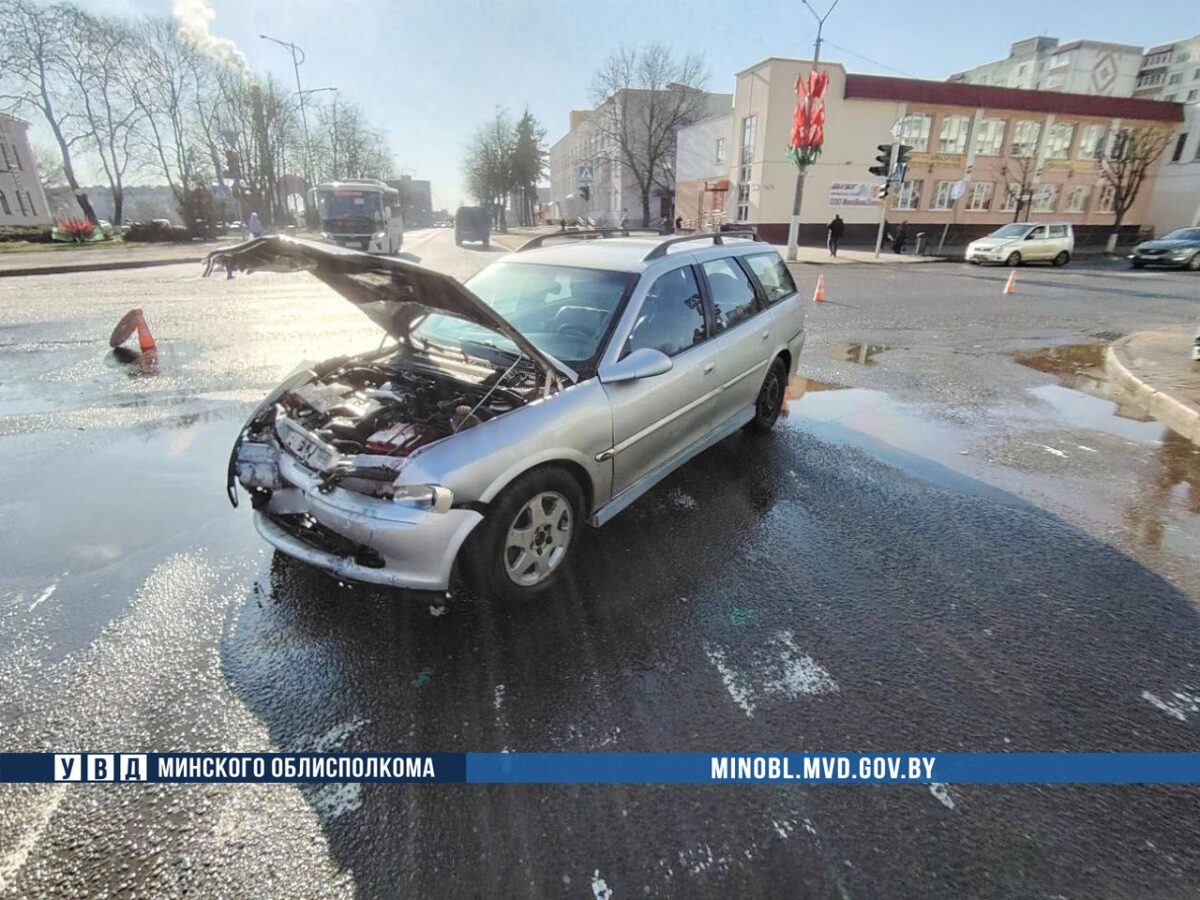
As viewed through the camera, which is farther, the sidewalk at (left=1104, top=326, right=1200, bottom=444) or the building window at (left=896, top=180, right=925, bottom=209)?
the building window at (left=896, top=180, right=925, bottom=209)

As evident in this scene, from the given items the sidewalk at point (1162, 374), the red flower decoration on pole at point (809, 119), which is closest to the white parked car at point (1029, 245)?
the red flower decoration on pole at point (809, 119)

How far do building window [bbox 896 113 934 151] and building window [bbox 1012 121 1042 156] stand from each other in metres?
6.81

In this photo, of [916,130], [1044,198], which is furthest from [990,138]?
[1044,198]

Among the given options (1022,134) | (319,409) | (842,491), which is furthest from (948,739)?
(1022,134)

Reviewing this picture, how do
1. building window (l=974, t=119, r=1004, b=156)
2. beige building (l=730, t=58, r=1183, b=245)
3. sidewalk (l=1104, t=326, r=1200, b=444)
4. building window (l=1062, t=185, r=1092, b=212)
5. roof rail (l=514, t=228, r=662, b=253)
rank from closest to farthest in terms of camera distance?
roof rail (l=514, t=228, r=662, b=253) < sidewalk (l=1104, t=326, r=1200, b=444) < beige building (l=730, t=58, r=1183, b=245) < building window (l=974, t=119, r=1004, b=156) < building window (l=1062, t=185, r=1092, b=212)

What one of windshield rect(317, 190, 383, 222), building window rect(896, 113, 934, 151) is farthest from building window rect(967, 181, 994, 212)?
windshield rect(317, 190, 383, 222)

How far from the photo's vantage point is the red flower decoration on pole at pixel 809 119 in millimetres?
22547

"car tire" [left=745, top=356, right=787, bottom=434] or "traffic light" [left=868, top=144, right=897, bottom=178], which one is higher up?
"traffic light" [left=868, top=144, right=897, bottom=178]

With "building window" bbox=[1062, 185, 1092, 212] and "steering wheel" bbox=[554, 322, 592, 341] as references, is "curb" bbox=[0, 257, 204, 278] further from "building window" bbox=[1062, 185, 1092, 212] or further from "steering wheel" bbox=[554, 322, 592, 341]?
"building window" bbox=[1062, 185, 1092, 212]

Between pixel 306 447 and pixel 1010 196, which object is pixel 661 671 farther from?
pixel 1010 196

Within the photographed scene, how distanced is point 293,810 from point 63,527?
296 cm

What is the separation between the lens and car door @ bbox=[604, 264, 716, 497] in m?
3.41

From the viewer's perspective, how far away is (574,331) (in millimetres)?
3631

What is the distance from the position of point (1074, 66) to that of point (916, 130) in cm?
5705
